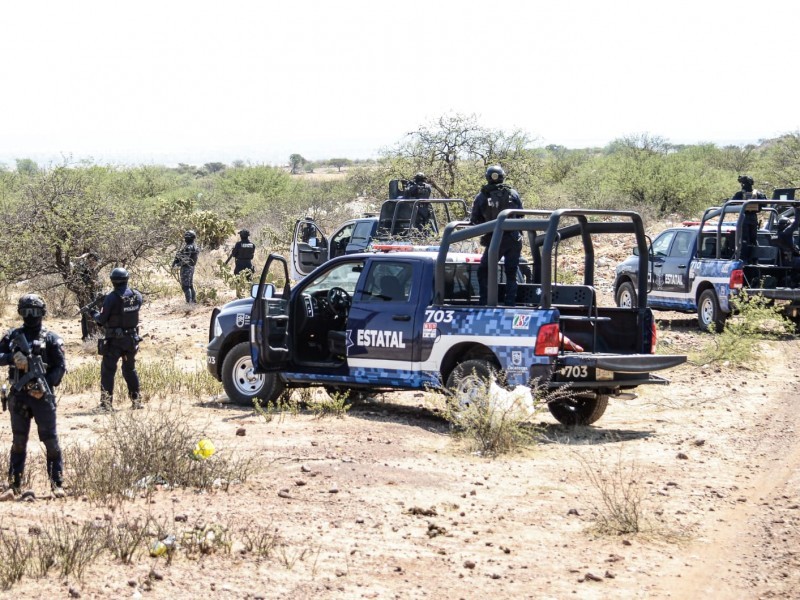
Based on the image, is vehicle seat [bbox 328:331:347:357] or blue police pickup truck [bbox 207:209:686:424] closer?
blue police pickup truck [bbox 207:209:686:424]

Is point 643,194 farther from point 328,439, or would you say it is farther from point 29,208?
point 328,439

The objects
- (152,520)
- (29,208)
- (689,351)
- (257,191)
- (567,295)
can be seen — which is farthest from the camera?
(257,191)

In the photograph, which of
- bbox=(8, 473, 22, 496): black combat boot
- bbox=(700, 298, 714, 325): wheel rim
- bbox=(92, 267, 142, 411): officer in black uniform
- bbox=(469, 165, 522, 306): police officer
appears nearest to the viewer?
bbox=(8, 473, 22, 496): black combat boot

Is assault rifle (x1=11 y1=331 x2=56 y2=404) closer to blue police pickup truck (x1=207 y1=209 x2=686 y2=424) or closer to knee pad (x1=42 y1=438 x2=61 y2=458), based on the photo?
knee pad (x1=42 y1=438 x2=61 y2=458)

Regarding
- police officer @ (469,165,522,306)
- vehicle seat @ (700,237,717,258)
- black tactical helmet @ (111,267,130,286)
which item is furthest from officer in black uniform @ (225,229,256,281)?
police officer @ (469,165,522,306)

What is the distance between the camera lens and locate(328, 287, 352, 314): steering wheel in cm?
1185

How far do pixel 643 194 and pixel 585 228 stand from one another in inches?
1064

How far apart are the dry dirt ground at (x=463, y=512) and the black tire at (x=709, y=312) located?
5964mm

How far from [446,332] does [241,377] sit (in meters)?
2.68

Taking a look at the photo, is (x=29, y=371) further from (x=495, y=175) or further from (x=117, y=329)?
(x=495, y=175)

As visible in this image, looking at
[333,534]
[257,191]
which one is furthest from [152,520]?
[257,191]

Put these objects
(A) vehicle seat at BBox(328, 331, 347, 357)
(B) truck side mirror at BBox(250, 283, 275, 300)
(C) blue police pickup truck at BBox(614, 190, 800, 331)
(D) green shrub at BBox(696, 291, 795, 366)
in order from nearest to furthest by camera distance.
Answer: (B) truck side mirror at BBox(250, 283, 275, 300)
(A) vehicle seat at BBox(328, 331, 347, 357)
(D) green shrub at BBox(696, 291, 795, 366)
(C) blue police pickup truck at BBox(614, 190, 800, 331)

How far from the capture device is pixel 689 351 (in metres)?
16.1

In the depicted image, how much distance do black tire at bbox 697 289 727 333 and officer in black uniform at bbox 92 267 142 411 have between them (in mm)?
9643
